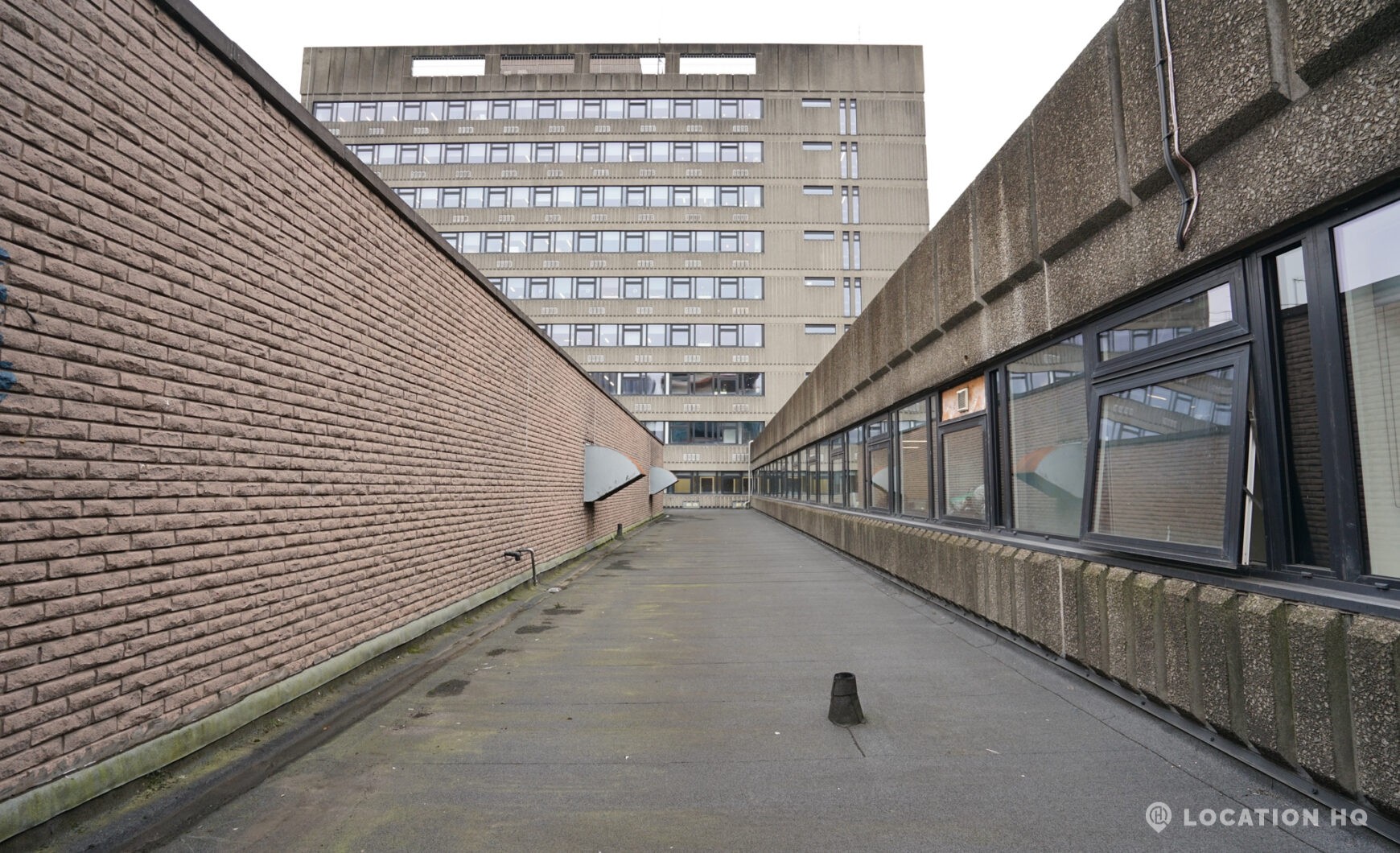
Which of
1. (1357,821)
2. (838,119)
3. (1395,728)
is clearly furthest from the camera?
(838,119)

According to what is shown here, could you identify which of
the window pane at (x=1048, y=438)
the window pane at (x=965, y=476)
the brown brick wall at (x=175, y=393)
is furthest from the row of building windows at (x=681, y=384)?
the brown brick wall at (x=175, y=393)

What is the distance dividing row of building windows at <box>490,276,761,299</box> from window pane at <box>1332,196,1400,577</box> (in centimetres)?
4564

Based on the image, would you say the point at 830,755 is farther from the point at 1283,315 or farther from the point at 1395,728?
the point at 1283,315

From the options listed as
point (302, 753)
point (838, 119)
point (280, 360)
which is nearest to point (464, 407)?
point (280, 360)

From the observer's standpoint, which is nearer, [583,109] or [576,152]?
[576,152]

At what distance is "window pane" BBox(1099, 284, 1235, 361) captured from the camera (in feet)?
14.0

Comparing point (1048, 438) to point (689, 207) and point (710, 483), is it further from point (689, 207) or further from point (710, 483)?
point (689, 207)

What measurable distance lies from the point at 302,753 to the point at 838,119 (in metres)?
52.5

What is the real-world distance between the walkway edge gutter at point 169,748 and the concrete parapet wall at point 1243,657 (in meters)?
5.76

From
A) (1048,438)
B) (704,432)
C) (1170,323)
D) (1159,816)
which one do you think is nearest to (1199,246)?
(1170,323)

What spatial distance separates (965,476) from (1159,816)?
5.44 m

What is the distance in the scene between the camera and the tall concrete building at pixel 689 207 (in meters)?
48.2

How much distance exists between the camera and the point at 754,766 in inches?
163

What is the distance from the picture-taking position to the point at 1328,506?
3500 millimetres
